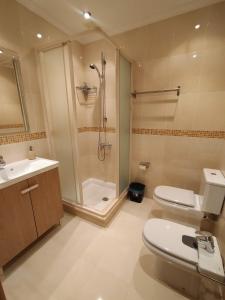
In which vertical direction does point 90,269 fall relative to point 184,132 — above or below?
below

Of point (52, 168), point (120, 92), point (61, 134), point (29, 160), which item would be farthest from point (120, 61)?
point (29, 160)

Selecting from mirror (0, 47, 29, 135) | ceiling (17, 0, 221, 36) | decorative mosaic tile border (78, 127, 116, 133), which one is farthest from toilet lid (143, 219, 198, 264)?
ceiling (17, 0, 221, 36)

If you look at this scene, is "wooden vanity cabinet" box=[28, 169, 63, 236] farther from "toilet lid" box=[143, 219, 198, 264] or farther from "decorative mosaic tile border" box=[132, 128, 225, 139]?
"decorative mosaic tile border" box=[132, 128, 225, 139]

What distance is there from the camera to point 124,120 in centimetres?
202

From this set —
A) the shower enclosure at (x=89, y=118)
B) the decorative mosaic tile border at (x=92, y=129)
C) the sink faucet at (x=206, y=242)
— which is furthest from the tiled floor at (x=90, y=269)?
the decorative mosaic tile border at (x=92, y=129)

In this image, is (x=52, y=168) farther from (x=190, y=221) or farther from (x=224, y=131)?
(x=224, y=131)

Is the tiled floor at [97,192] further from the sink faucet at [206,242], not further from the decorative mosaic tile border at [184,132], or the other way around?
the sink faucet at [206,242]

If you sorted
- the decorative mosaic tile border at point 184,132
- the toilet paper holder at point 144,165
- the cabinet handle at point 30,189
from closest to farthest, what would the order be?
1. the cabinet handle at point 30,189
2. the decorative mosaic tile border at point 184,132
3. the toilet paper holder at point 144,165

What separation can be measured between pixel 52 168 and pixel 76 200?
0.69 meters

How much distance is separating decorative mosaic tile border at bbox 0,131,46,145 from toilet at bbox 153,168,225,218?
1662 millimetres

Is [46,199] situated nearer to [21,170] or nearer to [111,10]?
[21,170]

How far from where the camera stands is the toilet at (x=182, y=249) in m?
0.93

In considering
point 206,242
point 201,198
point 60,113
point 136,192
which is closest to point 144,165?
point 136,192

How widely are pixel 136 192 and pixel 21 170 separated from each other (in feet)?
5.30
